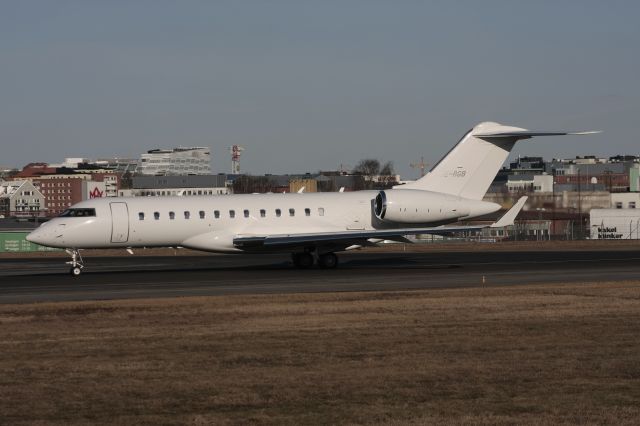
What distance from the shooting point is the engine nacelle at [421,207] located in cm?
4000

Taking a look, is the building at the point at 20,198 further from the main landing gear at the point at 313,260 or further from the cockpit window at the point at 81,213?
the main landing gear at the point at 313,260

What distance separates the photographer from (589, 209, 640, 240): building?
242 ft

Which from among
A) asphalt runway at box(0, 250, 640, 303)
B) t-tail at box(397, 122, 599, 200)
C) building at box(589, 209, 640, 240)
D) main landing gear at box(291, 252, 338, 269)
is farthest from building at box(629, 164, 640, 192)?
main landing gear at box(291, 252, 338, 269)

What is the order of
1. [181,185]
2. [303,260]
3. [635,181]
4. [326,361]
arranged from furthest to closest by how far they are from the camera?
1. [181,185]
2. [635,181]
3. [303,260]
4. [326,361]

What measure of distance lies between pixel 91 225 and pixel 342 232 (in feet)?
31.4

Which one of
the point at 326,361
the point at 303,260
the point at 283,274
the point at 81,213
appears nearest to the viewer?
the point at 326,361

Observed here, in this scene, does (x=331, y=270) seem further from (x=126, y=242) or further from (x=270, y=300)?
(x=270, y=300)

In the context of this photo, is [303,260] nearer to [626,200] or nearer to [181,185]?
[626,200]

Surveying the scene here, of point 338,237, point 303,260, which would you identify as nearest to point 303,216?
point 303,260

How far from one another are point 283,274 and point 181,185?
125548 millimetres

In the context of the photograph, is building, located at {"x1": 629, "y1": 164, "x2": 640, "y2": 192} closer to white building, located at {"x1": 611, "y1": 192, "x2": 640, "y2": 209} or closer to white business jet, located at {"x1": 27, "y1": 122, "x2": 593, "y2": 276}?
white building, located at {"x1": 611, "y1": 192, "x2": 640, "y2": 209}

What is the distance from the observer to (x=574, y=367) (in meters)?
15.2

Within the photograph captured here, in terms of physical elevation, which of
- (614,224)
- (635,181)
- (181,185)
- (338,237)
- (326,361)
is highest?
(181,185)

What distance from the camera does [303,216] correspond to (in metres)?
40.2
